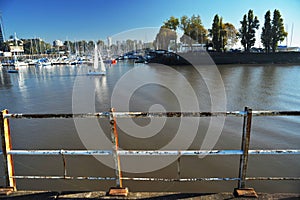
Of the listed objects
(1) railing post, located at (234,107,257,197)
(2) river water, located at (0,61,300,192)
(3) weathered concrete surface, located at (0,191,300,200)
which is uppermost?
(1) railing post, located at (234,107,257,197)

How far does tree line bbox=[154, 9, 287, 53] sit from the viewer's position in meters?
59.2

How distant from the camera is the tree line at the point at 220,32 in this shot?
194 feet

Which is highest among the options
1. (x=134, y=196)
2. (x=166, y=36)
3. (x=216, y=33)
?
(x=166, y=36)

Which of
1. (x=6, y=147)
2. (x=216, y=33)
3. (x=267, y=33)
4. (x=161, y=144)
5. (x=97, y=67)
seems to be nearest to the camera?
(x=6, y=147)

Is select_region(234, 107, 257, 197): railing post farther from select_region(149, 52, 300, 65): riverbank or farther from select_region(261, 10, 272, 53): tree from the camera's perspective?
select_region(261, 10, 272, 53): tree

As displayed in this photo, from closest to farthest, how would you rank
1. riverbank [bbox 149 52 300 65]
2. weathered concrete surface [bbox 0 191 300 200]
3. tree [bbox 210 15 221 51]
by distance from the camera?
weathered concrete surface [bbox 0 191 300 200] → riverbank [bbox 149 52 300 65] → tree [bbox 210 15 221 51]

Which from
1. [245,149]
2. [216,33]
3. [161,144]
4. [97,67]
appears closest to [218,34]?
[216,33]

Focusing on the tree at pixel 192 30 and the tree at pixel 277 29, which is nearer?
the tree at pixel 277 29

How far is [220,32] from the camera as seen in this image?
200 feet

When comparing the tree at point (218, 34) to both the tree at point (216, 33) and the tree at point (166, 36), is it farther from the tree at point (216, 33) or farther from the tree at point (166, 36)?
the tree at point (166, 36)

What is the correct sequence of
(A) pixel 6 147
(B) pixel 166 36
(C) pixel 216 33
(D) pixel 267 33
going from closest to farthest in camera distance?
(A) pixel 6 147
(D) pixel 267 33
(C) pixel 216 33
(B) pixel 166 36

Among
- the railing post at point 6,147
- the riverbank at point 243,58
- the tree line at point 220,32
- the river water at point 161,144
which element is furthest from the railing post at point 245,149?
the tree line at point 220,32

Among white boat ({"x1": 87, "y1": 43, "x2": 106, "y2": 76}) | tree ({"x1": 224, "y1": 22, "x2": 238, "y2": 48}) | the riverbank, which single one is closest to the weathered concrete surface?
white boat ({"x1": 87, "y1": 43, "x2": 106, "y2": 76})

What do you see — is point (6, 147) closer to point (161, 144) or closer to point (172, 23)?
point (161, 144)
